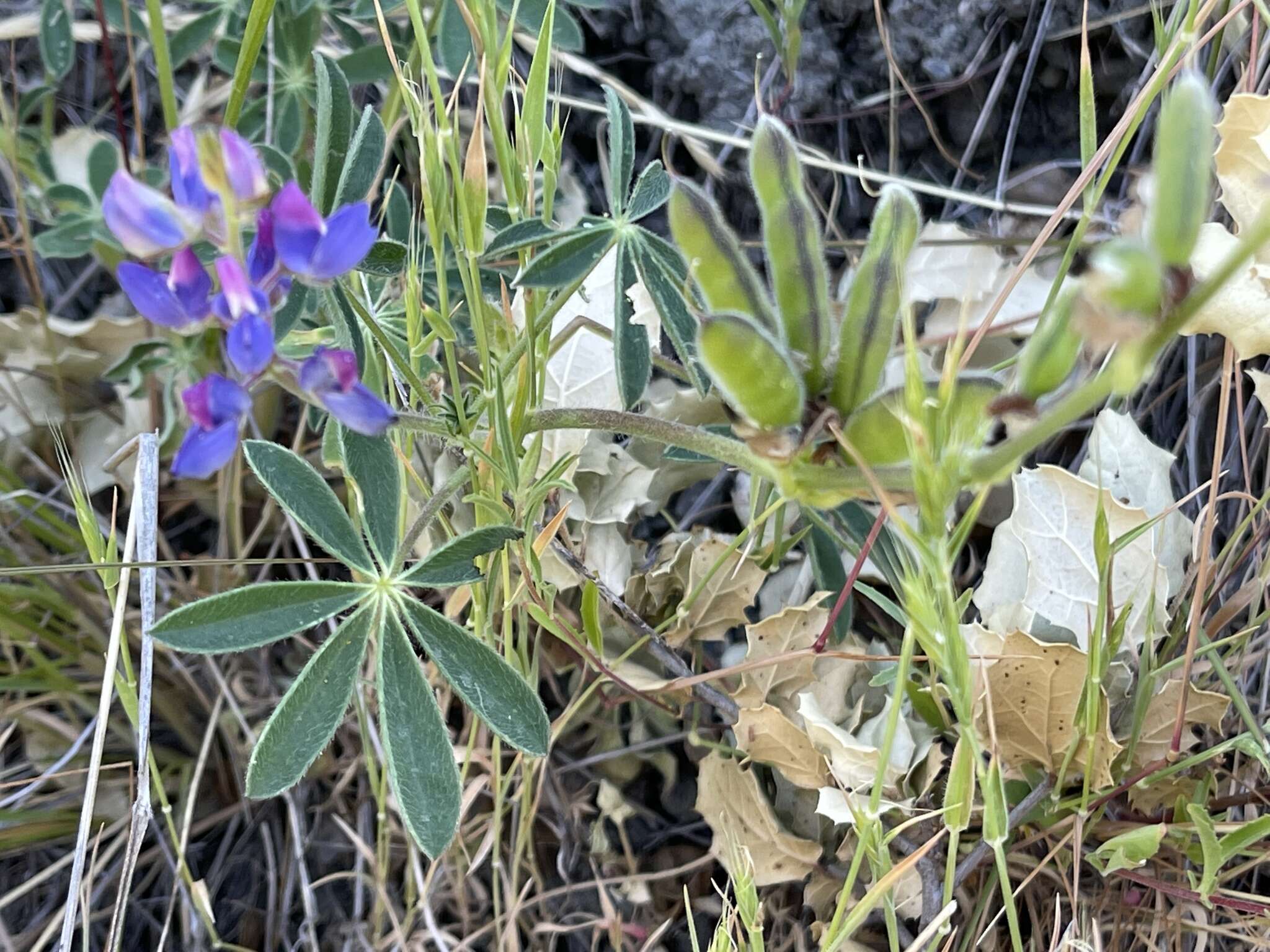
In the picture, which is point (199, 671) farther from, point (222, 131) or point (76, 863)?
point (222, 131)

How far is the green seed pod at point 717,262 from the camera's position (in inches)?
40.1

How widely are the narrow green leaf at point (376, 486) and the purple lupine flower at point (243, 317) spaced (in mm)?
346

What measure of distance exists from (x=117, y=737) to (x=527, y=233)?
3.62 ft

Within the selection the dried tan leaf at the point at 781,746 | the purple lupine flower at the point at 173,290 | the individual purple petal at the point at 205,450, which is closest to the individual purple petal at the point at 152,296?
the purple lupine flower at the point at 173,290

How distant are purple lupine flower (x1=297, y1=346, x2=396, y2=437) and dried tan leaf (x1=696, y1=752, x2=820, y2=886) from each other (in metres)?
0.76

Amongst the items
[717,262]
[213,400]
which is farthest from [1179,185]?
[213,400]

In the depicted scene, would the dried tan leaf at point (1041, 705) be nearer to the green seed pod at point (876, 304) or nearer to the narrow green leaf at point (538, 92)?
the green seed pod at point (876, 304)

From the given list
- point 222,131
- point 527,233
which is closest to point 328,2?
point 527,233

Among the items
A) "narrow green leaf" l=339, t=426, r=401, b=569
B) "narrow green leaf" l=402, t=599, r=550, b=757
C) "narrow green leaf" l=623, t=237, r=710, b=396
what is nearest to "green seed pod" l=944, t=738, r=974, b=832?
"narrow green leaf" l=402, t=599, r=550, b=757

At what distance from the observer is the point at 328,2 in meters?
1.79

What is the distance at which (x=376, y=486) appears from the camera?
1245 mm

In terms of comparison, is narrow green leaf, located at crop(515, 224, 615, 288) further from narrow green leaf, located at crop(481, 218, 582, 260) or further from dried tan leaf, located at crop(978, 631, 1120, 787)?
dried tan leaf, located at crop(978, 631, 1120, 787)

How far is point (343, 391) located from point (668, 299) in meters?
0.56

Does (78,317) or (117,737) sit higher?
(78,317)
